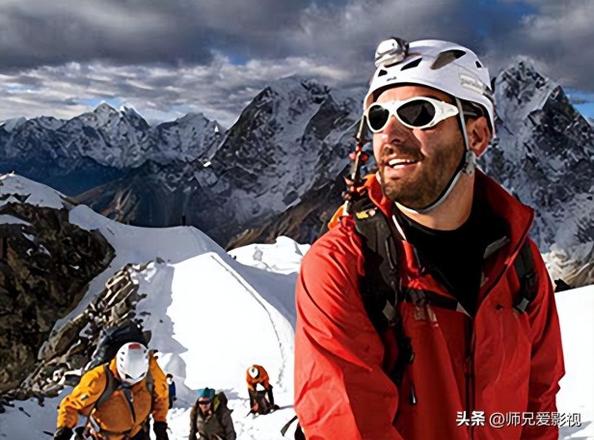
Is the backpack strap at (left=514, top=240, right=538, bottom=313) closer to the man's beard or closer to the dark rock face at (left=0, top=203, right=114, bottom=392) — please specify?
the man's beard

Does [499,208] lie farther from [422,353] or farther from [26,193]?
[26,193]

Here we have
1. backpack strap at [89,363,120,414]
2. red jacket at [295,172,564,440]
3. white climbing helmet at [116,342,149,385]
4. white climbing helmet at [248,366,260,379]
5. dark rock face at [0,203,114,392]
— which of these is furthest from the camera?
dark rock face at [0,203,114,392]

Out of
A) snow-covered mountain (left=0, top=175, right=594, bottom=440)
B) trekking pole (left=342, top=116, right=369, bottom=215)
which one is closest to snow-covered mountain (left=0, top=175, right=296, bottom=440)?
snow-covered mountain (left=0, top=175, right=594, bottom=440)

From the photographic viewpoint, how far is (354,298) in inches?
84.4

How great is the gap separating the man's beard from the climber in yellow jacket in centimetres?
528

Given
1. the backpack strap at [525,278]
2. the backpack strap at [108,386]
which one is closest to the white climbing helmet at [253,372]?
the backpack strap at [108,386]

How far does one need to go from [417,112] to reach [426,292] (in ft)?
2.37

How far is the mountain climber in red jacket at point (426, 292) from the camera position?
211 centimetres

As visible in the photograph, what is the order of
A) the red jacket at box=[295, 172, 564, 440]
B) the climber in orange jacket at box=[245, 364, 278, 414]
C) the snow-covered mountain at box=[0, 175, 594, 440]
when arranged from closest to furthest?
1. the red jacket at box=[295, 172, 564, 440]
2. the snow-covered mountain at box=[0, 175, 594, 440]
3. the climber in orange jacket at box=[245, 364, 278, 414]

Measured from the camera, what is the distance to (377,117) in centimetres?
247

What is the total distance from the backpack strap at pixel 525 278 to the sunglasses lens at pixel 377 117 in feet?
2.80

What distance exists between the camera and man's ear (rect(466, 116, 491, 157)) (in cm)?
255

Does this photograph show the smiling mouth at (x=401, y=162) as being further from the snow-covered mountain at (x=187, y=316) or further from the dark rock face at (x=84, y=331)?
the dark rock face at (x=84, y=331)

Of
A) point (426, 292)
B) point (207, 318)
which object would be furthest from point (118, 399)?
point (207, 318)
